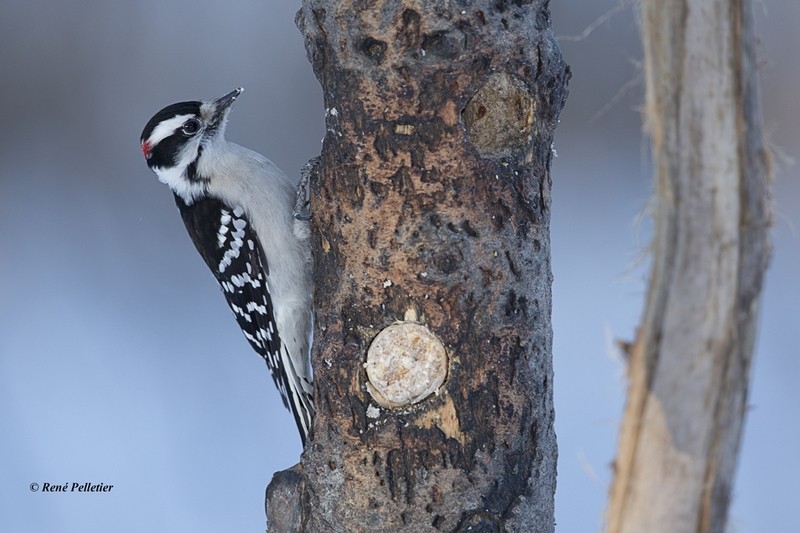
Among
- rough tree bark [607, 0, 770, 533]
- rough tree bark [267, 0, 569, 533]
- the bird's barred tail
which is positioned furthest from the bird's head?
rough tree bark [607, 0, 770, 533]

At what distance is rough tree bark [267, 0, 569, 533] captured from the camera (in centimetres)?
195

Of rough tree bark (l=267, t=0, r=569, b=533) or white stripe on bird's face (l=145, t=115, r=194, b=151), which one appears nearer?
rough tree bark (l=267, t=0, r=569, b=533)

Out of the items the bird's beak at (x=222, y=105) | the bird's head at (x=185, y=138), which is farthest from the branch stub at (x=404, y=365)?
the bird's beak at (x=222, y=105)

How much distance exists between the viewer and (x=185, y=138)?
10.0ft

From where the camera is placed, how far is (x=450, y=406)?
6.49 ft

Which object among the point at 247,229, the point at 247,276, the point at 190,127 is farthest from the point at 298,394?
the point at 190,127

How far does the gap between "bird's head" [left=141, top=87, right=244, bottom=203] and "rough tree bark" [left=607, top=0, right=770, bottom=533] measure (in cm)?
218

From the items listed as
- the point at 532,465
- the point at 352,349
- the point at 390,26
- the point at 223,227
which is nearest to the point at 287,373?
the point at 223,227

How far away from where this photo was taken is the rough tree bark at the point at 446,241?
76.6 inches

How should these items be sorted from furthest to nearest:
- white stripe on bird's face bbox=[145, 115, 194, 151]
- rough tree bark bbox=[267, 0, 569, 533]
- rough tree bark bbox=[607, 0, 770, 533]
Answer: white stripe on bird's face bbox=[145, 115, 194, 151], rough tree bark bbox=[267, 0, 569, 533], rough tree bark bbox=[607, 0, 770, 533]

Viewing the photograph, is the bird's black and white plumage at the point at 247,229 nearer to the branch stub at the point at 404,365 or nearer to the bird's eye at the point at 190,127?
the bird's eye at the point at 190,127

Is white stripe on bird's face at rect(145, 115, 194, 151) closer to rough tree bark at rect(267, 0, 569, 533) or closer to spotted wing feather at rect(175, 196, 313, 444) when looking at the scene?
A: spotted wing feather at rect(175, 196, 313, 444)

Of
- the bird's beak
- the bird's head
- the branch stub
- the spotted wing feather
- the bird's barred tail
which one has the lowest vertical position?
the branch stub

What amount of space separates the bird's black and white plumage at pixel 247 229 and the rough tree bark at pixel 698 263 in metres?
1.76
